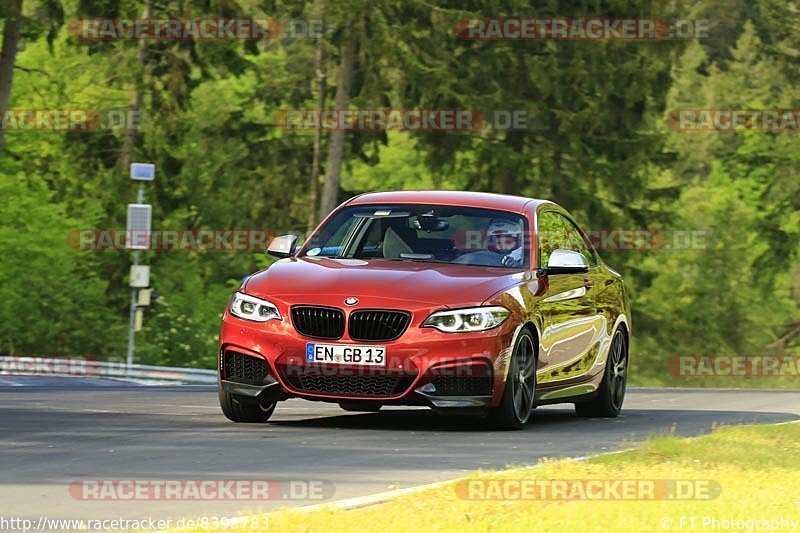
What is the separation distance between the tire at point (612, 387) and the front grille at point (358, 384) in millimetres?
3583

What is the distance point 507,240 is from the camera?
14055 mm

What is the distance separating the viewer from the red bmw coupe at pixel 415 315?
12.5 meters

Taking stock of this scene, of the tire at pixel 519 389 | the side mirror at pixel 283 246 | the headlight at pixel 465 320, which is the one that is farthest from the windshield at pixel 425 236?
the headlight at pixel 465 320

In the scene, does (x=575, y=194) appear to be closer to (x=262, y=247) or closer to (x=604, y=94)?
(x=604, y=94)

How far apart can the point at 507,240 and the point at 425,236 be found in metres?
0.67

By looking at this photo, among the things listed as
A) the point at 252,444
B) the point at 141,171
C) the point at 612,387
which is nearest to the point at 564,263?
the point at 612,387

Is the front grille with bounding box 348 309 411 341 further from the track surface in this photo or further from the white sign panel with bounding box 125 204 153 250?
the white sign panel with bounding box 125 204 153 250

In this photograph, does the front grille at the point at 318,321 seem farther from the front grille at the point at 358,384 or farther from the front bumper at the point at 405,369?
the front grille at the point at 358,384

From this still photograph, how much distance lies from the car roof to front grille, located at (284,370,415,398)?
2.21m

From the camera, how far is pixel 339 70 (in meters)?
46.1

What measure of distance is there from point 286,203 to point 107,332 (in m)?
6.64

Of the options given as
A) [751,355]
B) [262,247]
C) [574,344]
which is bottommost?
[751,355]

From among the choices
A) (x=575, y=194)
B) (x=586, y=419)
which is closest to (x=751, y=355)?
(x=575, y=194)

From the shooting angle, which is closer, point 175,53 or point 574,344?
point 574,344
